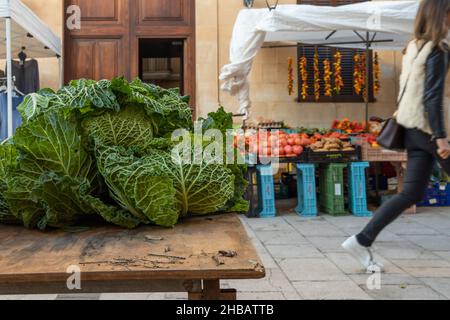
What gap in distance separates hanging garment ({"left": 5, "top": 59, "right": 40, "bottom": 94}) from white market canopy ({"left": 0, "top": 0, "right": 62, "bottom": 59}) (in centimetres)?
17

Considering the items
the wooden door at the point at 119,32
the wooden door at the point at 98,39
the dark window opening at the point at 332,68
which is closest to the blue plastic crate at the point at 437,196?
the dark window opening at the point at 332,68

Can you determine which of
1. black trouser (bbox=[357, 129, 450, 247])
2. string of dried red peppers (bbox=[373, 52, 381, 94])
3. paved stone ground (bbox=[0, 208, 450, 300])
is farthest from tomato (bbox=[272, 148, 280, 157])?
string of dried red peppers (bbox=[373, 52, 381, 94])

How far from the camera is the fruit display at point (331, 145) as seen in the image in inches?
273

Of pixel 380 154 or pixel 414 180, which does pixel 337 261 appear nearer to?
pixel 414 180

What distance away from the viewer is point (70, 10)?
9906mm

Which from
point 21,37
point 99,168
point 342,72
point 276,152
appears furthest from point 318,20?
point 99,168

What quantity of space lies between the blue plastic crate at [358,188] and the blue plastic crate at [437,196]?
4.51 feet

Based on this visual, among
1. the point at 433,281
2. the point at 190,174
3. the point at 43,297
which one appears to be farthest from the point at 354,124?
the point at 190,174

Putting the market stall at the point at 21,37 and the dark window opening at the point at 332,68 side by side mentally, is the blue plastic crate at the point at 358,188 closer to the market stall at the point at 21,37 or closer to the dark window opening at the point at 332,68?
the dark window opening at the point at 332,68

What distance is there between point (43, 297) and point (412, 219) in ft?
16.5

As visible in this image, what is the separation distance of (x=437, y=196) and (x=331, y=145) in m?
2.19

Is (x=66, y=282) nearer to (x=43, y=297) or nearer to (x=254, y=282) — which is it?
(x=43, y=297)

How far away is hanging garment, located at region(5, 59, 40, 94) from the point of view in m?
8.77

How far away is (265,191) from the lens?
6.93 meters
